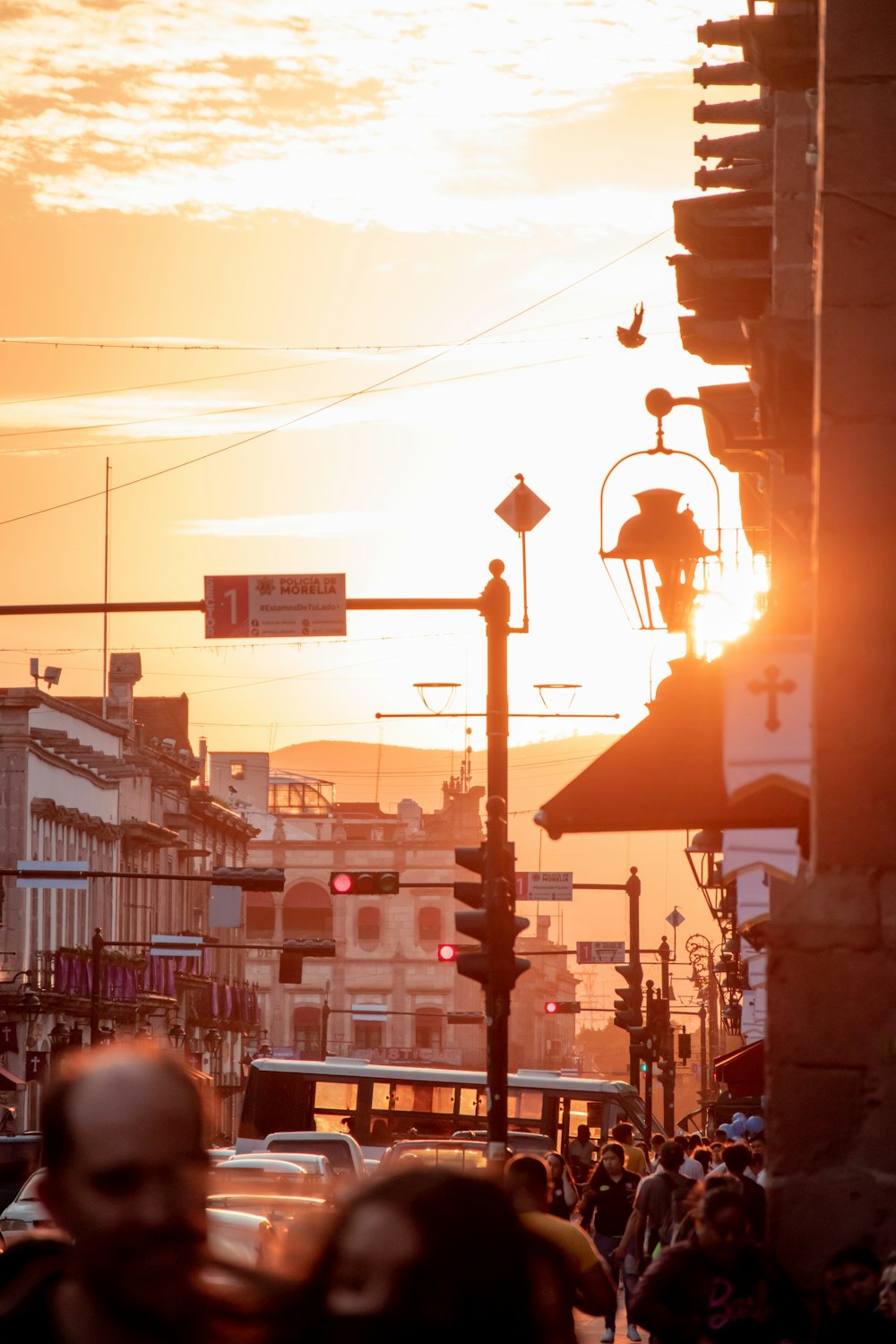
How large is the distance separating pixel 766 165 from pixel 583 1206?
36.4ft

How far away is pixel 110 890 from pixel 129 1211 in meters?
75.9

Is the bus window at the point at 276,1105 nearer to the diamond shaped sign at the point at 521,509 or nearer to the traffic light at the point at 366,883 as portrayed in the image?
the traffic light at the point at 366,883

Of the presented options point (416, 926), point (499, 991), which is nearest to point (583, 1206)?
point (499, 991)

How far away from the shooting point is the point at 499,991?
59.4 ft

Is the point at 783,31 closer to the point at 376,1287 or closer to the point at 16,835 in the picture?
the point at 376,1287

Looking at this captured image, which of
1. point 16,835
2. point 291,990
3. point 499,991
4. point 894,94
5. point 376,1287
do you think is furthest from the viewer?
point 291,990

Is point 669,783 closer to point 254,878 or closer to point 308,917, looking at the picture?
point 254,878

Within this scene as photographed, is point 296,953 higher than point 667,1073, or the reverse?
point 296,953

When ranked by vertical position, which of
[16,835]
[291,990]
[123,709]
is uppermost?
[123,709]

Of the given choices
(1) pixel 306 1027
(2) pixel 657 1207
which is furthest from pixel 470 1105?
(1) pixel 306 1027

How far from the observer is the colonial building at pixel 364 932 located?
124m

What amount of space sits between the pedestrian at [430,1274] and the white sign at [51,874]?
36.0 meters

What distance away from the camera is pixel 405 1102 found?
154ft

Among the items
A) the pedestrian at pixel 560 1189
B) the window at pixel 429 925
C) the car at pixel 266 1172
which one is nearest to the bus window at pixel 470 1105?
the car at pixel 266 1172
